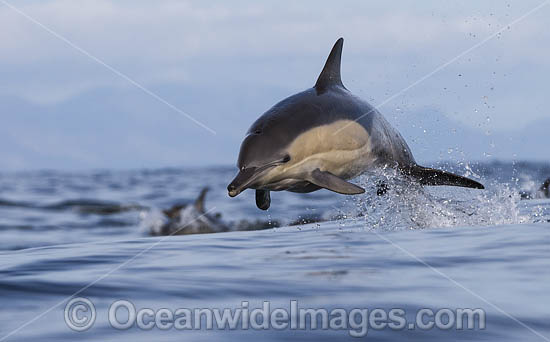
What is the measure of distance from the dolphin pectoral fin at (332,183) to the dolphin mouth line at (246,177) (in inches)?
13.4

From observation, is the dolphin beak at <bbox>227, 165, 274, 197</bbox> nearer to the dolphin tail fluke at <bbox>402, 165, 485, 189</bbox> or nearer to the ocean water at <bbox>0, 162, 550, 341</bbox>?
the ocean water at <bbox>0, 162, 550, 341</bbox>

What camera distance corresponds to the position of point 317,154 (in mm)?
5906

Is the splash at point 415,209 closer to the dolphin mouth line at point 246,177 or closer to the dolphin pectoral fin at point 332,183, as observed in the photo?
the dolphin pectoral fin at point 332,183

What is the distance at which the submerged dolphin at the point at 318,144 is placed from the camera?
5.55 meters

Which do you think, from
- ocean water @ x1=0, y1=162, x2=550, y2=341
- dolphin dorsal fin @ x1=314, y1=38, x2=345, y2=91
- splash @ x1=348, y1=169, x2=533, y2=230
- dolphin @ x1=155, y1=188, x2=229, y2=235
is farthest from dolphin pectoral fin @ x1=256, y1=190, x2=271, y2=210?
dolphin @ x1=155, y1=188, x2=229, y2=235

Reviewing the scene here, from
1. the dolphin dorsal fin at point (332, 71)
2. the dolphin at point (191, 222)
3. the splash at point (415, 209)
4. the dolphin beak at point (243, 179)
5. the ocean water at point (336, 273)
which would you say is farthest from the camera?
the dolphin at point (191, 222)

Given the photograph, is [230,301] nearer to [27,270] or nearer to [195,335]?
[195,335]

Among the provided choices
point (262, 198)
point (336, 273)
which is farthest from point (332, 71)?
point (336, 273)

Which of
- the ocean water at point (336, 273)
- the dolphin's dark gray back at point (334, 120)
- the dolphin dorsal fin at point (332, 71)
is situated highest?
the dolphin dorsal fin at point (332, 71)

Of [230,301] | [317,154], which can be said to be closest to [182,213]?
[317,154]

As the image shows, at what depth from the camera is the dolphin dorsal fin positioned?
6.54 meters

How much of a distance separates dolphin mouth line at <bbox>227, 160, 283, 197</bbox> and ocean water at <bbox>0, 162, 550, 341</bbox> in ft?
1.72

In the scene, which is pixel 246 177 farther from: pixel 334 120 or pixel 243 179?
pixel 334 120

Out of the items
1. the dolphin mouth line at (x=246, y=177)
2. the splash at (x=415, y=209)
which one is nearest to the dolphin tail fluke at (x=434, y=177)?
the splash at (x=415, y=209)
